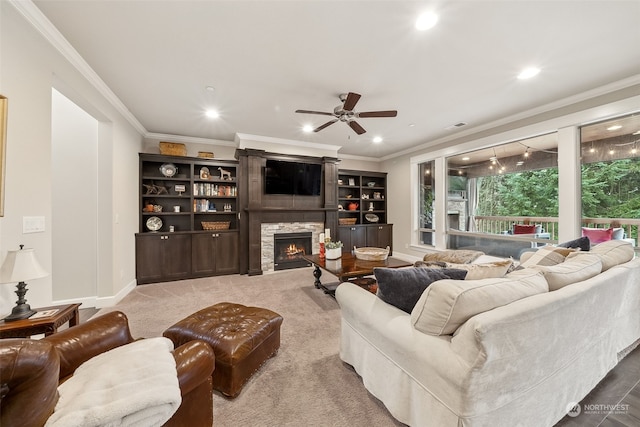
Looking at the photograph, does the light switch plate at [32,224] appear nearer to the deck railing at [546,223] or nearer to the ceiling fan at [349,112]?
the ceiling fan at [349,112]

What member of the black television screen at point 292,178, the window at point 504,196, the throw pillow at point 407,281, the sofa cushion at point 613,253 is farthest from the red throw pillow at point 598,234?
the black television screen at point 292,178

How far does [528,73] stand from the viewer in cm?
263

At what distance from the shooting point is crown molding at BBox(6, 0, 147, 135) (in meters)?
1.73

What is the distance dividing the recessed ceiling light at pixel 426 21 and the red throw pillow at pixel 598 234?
329cm

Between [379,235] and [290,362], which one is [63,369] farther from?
[379,235]

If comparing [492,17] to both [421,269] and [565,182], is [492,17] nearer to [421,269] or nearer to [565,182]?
[421,269]

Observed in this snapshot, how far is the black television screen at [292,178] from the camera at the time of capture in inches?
188

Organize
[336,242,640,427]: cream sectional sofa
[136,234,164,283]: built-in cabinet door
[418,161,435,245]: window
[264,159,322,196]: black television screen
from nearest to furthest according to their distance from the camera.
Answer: [336,242,640,427]: cream sectional sofa, [136,234,164,283]: built-in cabinet door, [264,159,322,196]: black television screen, [418,161,435,245]: window

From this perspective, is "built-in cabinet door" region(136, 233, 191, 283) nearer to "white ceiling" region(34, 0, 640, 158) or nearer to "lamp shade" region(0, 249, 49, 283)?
"white ceiling" region(34, 0, 640, 158)

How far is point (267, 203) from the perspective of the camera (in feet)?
15.9

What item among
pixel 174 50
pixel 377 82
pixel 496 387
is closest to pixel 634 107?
pixel 377 82

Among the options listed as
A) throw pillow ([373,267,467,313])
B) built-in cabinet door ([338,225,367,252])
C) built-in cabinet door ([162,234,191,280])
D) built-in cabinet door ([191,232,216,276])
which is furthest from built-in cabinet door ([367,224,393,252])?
throw pillow ([373,267,467,313])

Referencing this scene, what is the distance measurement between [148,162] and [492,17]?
5192 mm

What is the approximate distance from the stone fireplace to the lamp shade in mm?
3290
